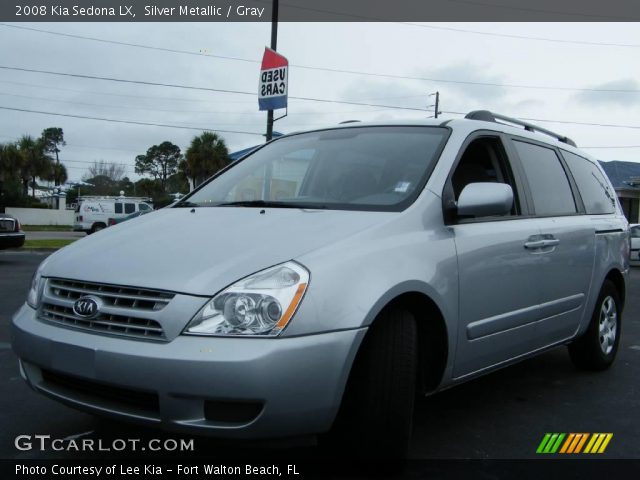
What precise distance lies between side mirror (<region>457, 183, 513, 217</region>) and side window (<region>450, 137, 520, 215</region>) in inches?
16.9

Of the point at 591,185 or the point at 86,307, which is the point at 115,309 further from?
the point at 591,185

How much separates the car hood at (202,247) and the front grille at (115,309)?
4 centimetres

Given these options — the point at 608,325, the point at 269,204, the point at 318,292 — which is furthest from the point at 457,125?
the point at 608,325

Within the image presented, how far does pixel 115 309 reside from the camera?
233 centimetres

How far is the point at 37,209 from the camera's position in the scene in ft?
137

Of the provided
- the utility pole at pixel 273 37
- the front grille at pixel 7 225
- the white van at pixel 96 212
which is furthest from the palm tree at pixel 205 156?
the front grille at pixel 7 225

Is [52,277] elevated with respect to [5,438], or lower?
elevated

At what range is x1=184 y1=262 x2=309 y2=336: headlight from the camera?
7.24 feet

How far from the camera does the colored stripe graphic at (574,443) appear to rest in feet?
9.92

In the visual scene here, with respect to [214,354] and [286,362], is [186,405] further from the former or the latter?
[286,362]

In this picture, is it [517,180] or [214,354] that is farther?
[517,180]

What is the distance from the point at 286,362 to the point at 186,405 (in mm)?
394

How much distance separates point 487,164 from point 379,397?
5.96ft

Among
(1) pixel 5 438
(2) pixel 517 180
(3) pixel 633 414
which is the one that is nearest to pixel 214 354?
(1) pixel 5 438
